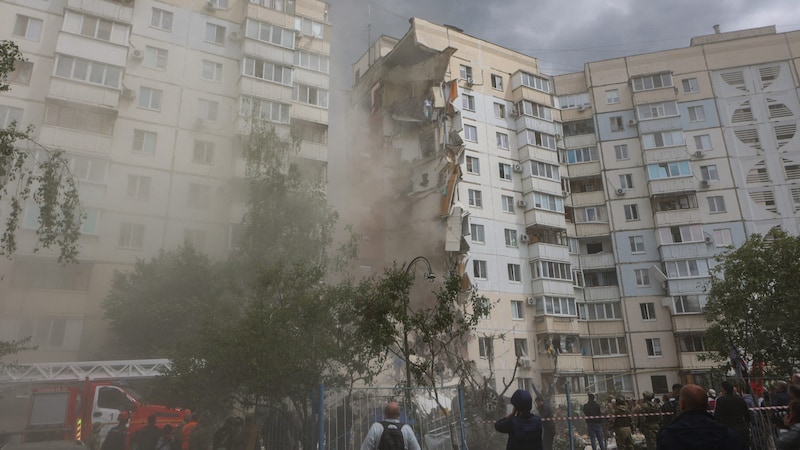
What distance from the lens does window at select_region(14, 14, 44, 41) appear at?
28297 mm

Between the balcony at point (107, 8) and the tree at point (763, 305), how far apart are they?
35059 millimetres

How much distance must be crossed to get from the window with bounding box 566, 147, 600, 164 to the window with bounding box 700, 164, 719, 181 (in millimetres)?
8133

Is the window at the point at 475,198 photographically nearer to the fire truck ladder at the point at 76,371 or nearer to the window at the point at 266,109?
the window at the point at 266,109

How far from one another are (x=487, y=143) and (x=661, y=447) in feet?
122

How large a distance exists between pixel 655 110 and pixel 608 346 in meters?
20.1

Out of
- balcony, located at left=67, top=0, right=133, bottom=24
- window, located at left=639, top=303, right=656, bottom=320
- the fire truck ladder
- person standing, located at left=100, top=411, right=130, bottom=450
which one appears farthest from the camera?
window, located at left=639, top=303, right=656, bottom=320

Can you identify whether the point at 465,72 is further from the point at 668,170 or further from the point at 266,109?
the point at 668,170

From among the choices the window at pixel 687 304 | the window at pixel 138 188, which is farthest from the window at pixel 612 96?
the window at pixel 138 188

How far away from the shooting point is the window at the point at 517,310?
36.0 meters

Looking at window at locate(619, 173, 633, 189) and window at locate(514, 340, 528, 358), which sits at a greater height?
window at locate(619, 173, 633, 189)

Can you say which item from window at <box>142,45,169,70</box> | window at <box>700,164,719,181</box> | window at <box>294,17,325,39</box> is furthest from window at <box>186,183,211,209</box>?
window at <box>700,164,719,181</box>

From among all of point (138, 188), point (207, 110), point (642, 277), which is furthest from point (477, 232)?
point (138, 188)

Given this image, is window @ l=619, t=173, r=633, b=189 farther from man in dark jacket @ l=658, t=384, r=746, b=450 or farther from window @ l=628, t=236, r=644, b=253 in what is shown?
man in dark jacket @ l=658, t=384, r=746, b=450

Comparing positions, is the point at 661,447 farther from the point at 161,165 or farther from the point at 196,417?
the point at 161,165
